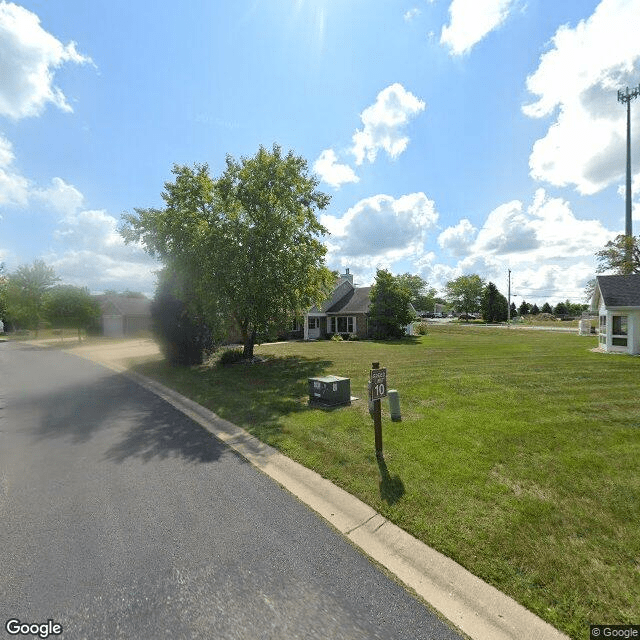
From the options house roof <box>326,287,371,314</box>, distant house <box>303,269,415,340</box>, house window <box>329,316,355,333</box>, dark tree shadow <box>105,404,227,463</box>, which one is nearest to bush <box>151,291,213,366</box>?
dark tree shadow <box>105,404,227,463</box>

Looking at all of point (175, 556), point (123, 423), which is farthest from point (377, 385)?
point (123, 423)

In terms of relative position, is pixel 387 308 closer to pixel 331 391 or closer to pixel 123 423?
pixel 331 391

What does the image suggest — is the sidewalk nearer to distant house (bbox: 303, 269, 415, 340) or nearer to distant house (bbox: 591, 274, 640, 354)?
distant house (bbox: 591, 274, 640, 354)

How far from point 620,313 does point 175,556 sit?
916 inches

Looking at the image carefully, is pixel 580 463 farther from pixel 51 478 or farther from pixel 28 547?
pixel 51 478

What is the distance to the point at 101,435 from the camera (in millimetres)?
7305

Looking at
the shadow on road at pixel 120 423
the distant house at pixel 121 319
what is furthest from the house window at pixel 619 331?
the distant house at pixel 121 319

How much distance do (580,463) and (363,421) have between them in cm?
386

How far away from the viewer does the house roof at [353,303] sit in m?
32.0

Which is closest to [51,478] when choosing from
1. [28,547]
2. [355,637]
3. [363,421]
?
[28,547]

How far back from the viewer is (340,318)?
32.8 meters

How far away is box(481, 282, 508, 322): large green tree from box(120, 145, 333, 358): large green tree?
61.7m

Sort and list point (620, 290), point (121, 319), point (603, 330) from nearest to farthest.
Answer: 1. point (620, 290)
2. point (603, 330)
3. point (121, 319)

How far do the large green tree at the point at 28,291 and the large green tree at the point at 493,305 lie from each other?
238ft
